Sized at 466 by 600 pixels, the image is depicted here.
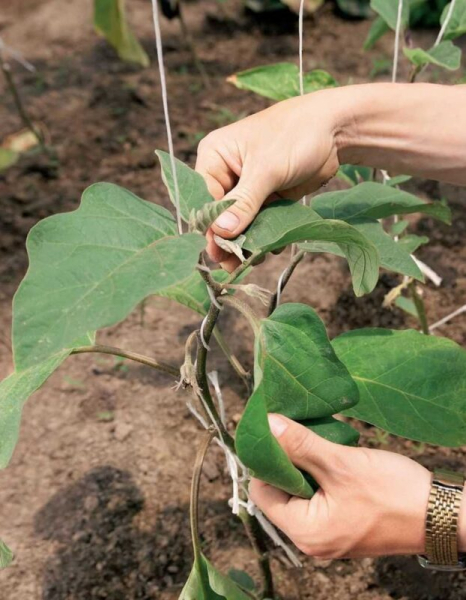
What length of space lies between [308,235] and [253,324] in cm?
12

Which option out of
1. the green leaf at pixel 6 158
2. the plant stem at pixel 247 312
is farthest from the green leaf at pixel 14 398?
the green leaf at pixel 6 158

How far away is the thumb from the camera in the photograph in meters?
0.83

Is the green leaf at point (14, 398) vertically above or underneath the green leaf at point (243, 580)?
above

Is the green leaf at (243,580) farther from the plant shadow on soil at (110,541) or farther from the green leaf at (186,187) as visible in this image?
the green leaf at (186,187)

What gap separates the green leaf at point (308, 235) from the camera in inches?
28.9

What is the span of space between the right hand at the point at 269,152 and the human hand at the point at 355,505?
29 centimetres

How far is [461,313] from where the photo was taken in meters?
1.64

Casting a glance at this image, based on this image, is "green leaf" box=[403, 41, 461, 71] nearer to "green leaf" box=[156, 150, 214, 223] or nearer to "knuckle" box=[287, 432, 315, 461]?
"green leaf" box=[156, 150, 214, 223]

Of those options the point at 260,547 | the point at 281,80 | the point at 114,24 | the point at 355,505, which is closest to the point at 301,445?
the point at 355,505

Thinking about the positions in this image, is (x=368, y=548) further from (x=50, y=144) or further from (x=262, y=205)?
(x=50, y=144)

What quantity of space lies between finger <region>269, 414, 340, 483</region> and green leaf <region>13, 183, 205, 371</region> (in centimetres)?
24

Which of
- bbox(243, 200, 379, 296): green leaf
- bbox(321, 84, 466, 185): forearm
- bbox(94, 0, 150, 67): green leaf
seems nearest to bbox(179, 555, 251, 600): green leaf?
bbox(243, 200, 379, 296): green leaf

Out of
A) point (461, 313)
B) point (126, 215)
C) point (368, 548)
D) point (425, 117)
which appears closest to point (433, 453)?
point (461, 313)

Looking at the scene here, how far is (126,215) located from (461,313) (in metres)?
1.09
